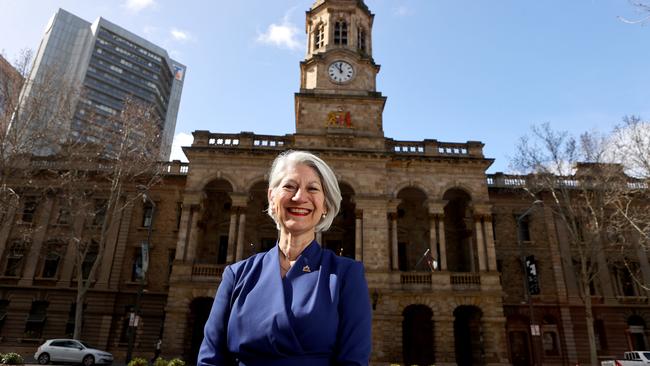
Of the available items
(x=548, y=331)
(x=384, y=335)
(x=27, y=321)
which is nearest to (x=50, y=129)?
(x=27, y=321)

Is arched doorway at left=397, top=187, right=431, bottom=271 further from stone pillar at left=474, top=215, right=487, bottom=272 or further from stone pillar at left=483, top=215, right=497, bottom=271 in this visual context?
stone pillar at left=483, top=215, right=497, bottom=271

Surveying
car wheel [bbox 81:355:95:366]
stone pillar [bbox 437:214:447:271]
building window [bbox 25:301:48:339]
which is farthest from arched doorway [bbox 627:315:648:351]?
building window [bbox 25:301:48:339]

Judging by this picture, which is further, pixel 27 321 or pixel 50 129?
pixel 27 321

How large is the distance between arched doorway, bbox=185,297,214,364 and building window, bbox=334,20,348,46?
22715 millimetres

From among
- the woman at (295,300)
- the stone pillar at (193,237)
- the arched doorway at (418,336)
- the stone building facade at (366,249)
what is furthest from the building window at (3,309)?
the woman at (295,300)

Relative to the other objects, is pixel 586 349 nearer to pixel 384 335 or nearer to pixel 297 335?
pixel 384 335

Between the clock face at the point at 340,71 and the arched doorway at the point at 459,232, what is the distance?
1198cm

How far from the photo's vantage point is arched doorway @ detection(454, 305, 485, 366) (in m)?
25.5

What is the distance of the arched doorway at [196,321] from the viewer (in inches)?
966

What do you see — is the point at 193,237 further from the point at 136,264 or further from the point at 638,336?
the point at 638,336

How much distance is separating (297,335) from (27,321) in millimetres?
35137

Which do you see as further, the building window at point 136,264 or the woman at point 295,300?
the building window at point 136,264

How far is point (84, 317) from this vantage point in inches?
1134

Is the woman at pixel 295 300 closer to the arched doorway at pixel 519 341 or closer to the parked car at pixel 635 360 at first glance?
the parked car at pixel 635 360
